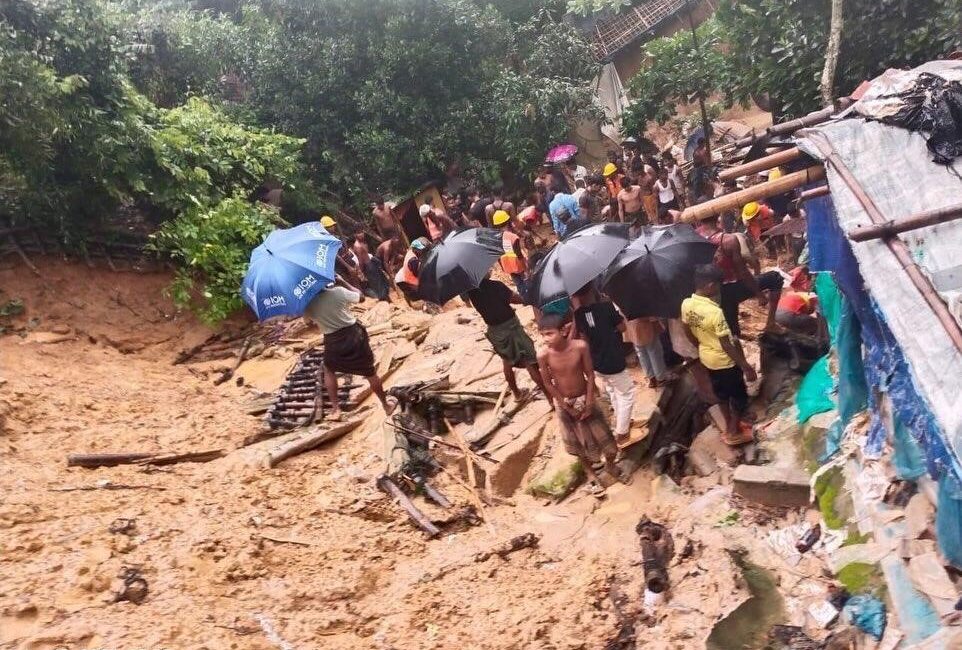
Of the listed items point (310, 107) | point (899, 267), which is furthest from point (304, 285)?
point (310, 107)

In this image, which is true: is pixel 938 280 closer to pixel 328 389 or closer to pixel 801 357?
pixel 801 357

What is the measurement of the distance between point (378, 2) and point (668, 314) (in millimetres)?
12053

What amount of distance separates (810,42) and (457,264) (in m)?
6.77

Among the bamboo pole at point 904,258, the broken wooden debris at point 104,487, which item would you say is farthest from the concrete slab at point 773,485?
the broken wooden debris at point 104,487

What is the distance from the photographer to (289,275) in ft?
20.8

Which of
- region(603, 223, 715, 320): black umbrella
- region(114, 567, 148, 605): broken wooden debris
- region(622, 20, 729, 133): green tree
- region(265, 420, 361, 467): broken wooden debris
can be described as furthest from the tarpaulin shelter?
region(622, 20, 729, 133): green tree

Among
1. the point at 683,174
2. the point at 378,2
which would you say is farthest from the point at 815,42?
the point at 378,2

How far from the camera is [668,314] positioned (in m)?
5.57

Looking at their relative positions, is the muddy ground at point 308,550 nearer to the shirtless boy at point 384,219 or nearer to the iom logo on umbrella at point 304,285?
the iom logo on umbrella at point 304,285

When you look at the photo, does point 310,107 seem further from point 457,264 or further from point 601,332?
point 601,332

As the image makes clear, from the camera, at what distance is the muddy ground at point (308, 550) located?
4477mm

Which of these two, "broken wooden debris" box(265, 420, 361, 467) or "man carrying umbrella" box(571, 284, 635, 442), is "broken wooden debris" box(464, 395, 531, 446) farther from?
"man carrying umbrella" box(571, 284, 635, 442)

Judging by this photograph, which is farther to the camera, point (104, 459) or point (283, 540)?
point (104, 459)

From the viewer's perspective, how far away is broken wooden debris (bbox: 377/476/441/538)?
19.3 ft
